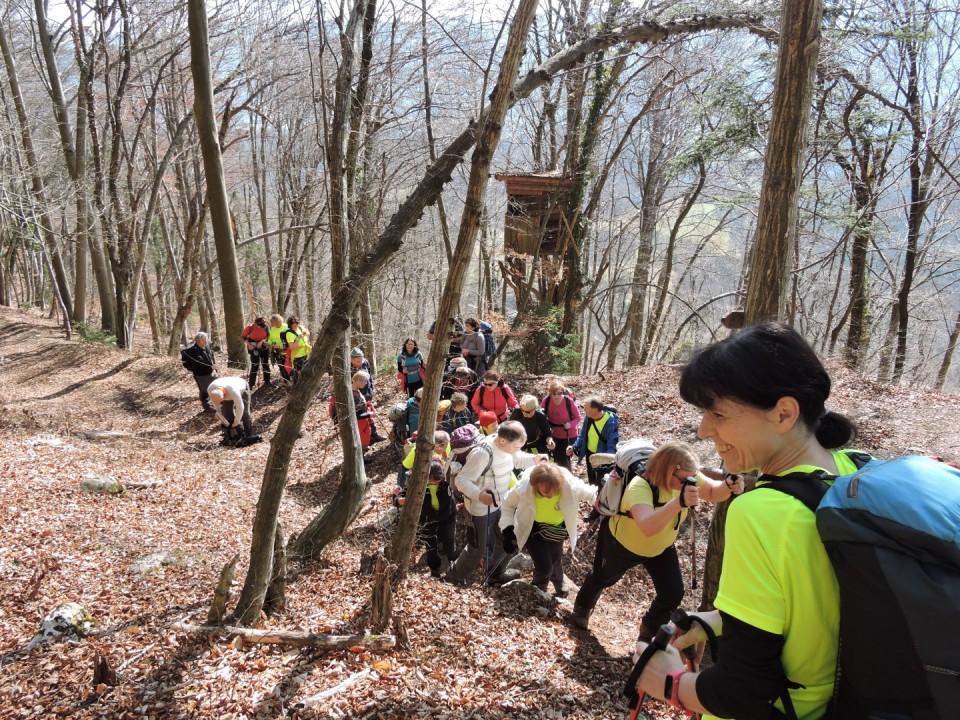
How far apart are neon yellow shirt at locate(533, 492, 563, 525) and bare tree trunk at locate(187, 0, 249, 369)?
35.0ft

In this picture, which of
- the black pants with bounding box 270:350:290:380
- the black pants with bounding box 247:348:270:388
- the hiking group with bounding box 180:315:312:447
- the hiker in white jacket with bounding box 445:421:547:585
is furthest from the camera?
the black pants with bounding box 247:348:270:388

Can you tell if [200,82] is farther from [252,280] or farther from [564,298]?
[252,280]

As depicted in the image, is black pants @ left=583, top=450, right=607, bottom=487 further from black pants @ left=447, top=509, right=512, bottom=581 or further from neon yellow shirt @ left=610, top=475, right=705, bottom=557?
neon yellow shirt @ left=610, top=475, right=705, bottom=557

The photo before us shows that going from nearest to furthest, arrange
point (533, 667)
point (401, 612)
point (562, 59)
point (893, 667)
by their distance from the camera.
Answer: point (893, 667) < point (533, 667) < point (401, 612) < point (562, 59)

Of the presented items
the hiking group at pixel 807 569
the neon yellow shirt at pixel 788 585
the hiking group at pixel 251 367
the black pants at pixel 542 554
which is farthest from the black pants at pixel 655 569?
the hiking group at pixel 251 367

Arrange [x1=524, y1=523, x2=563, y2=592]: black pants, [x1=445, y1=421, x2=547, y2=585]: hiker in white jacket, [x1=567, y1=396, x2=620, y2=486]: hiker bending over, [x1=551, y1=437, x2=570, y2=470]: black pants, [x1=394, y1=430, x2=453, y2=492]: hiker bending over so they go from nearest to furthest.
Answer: [x1=524, y1=523, x2=563, y2=592]: black pants, [x1=445, y1=421, x2=547, y2=585]: hiker in white jacket, [x1=394, y1=430, x2=453, y2=492]: hiker bending over, [x1=567, y1=396, x2=620, y2=486]: hiker bending over, [x1=551, y1=437, x2=570, y2=470]: black pants

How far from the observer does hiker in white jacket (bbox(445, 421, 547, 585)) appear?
5598mm

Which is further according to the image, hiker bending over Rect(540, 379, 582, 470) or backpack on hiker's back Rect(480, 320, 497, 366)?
backpack on hiker's back Rect(480, 320, 497, 366)

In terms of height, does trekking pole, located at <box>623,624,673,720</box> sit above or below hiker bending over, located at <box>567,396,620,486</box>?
above

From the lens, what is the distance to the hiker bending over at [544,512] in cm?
500

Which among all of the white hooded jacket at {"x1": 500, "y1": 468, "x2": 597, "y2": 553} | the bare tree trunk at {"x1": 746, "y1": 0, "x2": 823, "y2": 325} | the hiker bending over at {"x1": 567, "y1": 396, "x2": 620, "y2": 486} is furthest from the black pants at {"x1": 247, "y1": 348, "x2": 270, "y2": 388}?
the bare tree trunk at {"x1": 746, "y1": 0, "x2": 823, "y2": 325}

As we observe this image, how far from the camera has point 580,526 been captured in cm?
811

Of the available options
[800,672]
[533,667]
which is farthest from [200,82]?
[800,672]

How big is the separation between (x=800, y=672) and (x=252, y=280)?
99.6ft
